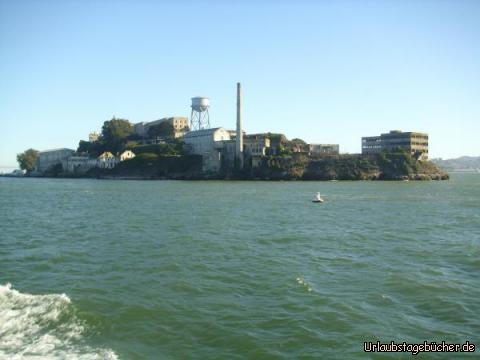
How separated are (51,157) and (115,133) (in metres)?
35.6

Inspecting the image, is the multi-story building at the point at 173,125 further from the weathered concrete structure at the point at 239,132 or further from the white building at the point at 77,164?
the weathered concrete structure at the point at 239,132

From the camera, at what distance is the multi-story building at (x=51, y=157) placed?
182m

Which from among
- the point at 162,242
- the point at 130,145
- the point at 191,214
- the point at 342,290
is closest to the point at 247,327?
the point at 342,290

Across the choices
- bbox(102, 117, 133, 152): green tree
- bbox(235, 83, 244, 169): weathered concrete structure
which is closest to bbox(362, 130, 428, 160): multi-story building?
bbox(235, 83, 244, 169): weathered concrete structure

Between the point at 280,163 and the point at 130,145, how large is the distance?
6719 centimetres

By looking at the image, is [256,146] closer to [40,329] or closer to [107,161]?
[107,161]

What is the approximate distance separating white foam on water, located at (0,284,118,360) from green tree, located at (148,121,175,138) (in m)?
155

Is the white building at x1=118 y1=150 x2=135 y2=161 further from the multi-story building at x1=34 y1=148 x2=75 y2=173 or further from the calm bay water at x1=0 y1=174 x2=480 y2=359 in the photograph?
the calm bay water at x1=0 y1=174 x2=480 y2=359

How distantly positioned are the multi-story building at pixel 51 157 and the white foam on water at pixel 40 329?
581ft

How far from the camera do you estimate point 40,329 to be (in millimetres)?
11922

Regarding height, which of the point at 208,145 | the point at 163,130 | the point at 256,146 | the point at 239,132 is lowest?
the point at 256,146

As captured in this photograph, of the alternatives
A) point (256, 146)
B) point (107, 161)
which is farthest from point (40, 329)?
point (107, 161)

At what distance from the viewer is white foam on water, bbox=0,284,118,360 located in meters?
10.4

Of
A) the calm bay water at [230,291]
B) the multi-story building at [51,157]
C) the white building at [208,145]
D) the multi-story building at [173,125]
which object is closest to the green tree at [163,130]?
the multi-story building at [173,125]
